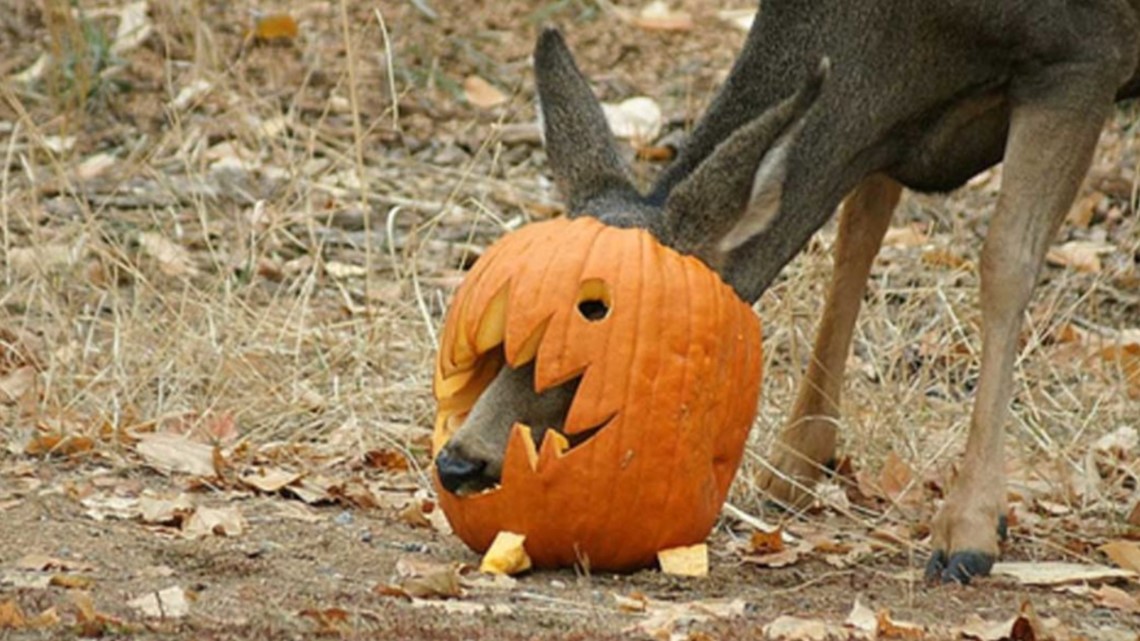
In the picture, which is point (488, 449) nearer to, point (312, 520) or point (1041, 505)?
point (312, 520)

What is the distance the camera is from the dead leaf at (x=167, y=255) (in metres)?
9.36

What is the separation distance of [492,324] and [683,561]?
789 mm

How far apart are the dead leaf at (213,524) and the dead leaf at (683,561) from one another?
1178 mm

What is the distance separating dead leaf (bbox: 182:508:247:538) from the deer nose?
28.2 inches

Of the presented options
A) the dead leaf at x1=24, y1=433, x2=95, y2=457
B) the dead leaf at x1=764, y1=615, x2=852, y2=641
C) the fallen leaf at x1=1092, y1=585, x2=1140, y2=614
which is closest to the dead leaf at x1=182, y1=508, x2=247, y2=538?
the dead leaf at x1=24, y1=433, x2=95, y2=457

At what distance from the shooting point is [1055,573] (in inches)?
249

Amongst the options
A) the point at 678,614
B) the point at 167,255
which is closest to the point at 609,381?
the point at 678,614

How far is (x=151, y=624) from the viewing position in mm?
4969

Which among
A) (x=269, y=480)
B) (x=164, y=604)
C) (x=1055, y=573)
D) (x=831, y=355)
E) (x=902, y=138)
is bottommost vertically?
(x=269, y=480)

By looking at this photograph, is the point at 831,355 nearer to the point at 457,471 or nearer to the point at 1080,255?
the point at 457,471

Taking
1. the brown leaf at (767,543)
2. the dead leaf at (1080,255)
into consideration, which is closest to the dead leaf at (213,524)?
the brown leaf at (767,543)

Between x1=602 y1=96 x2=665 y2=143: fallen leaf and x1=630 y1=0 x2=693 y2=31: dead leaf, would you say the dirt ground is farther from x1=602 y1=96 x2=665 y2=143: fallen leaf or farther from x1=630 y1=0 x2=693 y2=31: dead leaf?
x1=630 y1=0 x2=693 y2=31: dead leaf

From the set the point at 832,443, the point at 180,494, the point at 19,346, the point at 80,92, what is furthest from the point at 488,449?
the point at 80,92

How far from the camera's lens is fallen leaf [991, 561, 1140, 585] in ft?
20.5
